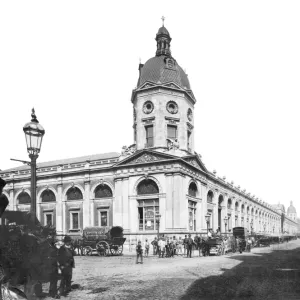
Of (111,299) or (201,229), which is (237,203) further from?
(111,299)

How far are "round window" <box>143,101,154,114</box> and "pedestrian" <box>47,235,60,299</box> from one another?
32918 mm

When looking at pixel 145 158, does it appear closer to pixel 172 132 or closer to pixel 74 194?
pixel 172 132

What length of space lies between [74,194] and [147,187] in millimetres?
10411

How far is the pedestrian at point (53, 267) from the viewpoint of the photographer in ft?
28.1

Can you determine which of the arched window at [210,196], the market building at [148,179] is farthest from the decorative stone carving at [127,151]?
the arched window at [210,196]

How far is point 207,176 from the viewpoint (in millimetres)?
45875

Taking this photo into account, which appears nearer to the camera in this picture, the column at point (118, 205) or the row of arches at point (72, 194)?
the column at point (118, 205)

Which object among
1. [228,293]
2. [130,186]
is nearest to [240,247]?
[130,186]

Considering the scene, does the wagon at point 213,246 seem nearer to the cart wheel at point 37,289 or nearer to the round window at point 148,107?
the round window at point 148,107

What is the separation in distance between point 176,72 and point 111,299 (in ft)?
117

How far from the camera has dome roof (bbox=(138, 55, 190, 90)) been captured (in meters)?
42.9

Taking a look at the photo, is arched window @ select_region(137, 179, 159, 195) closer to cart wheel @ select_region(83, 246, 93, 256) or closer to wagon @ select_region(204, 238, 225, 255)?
cart wheel @ select_region(83, 246, 93, 256)

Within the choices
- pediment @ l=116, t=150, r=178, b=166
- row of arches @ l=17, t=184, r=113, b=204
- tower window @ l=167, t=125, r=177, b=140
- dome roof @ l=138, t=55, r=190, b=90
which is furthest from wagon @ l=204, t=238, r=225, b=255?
dome roof @ l=138, t=55, r=190, b=90

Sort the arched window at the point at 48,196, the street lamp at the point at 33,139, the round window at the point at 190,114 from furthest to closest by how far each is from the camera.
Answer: the arched window at the point at 48,196, the round window at the point at 190,114, the street lamp at the point at 33,139
